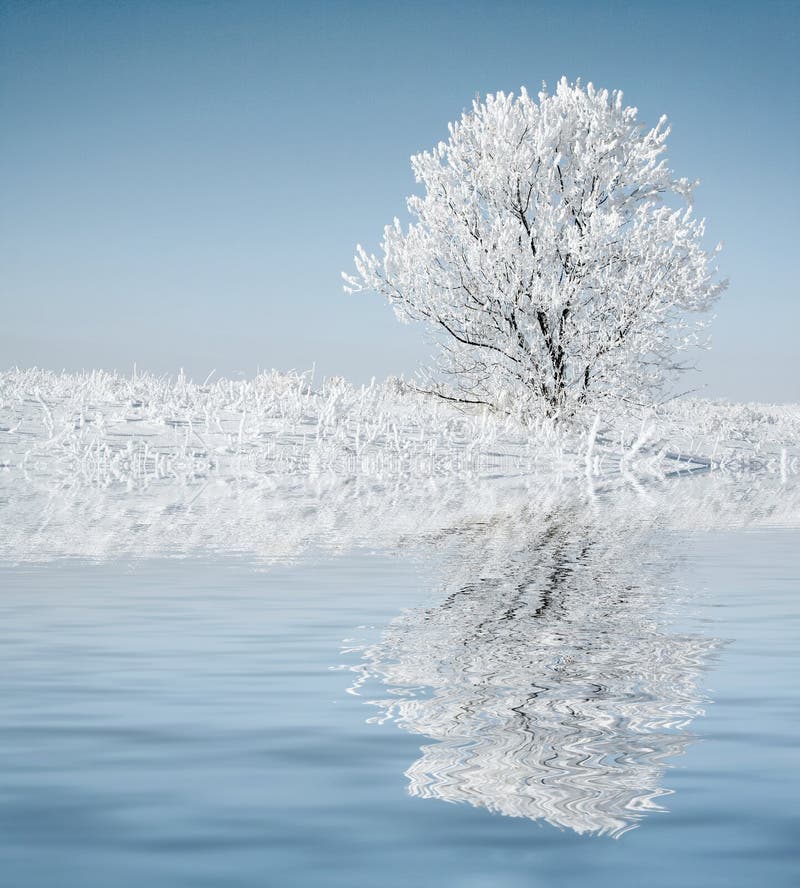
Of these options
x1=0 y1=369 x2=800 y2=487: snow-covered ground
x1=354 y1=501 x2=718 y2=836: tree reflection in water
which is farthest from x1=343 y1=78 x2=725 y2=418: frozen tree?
x1=354 y1=501 x2=718 y2=836: tree reflection in water

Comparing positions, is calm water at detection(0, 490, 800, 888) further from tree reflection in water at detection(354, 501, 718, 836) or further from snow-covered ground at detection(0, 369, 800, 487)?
snow-covered ground at detection(0, 369, 800, 487)

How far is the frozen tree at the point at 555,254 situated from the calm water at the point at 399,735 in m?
14.8

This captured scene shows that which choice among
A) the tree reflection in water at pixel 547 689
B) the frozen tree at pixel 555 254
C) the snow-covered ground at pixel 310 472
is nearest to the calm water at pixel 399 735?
the tree reflection in water at pixel 547 689

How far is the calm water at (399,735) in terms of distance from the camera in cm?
220

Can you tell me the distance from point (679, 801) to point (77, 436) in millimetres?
14001

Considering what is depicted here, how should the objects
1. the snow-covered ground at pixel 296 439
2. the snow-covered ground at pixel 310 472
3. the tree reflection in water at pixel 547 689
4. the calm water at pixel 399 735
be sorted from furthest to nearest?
1. the snow-covered ground at pixel 296 439
2. the snow-covered ground at pixel 310 472
3. the tree reflection in water at pixel 547 689
4. the calm water at pixel 399 735

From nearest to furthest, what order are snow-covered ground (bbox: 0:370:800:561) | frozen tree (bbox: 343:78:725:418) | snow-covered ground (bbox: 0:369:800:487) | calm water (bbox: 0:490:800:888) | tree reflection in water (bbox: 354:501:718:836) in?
calm water (bbox: 0:490:800:888)
tree reflection in water (bbox: 354:501:718:836)
snow-covered ground (bbox: 0:370:800:561)
snow-covered ground (bbox: 0:369:800:487)
frozen tree (bbox: 343:78:725:418)

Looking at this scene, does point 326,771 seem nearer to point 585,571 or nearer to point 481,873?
point 481,873

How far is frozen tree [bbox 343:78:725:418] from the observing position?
20047 mm

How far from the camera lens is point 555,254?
20344 millimetres

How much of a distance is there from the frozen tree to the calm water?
14.8 metres

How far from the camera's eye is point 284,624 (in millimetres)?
4879

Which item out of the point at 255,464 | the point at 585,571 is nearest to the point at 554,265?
the point at 255,464

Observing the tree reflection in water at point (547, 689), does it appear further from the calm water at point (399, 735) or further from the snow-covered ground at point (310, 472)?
the snow-covered ground at point (310, 472)
